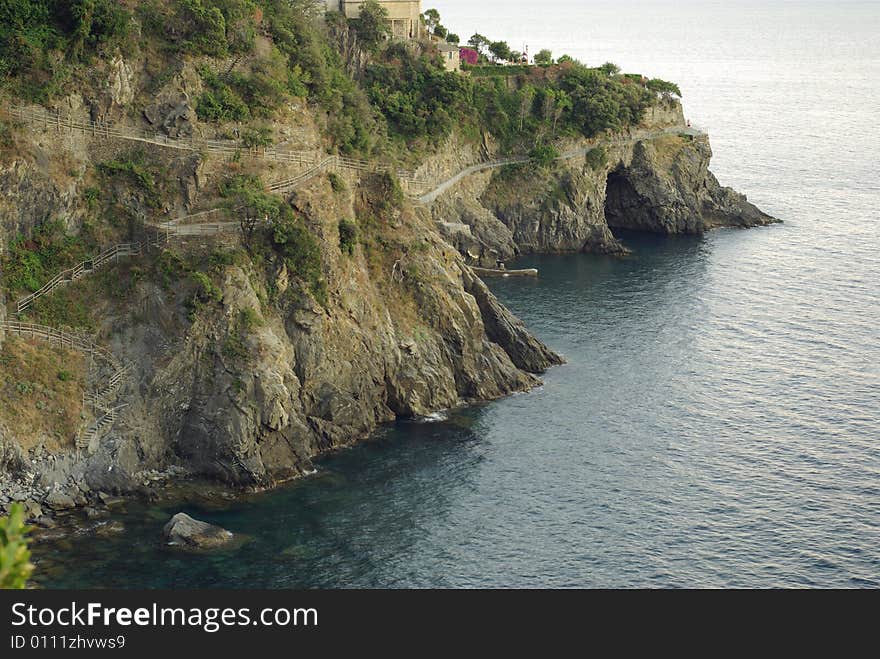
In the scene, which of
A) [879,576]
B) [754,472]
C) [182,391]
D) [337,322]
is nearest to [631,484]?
[754,472]

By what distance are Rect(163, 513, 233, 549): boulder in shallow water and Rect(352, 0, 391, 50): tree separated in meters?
92.2

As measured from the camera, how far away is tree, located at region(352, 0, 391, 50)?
157375 mm

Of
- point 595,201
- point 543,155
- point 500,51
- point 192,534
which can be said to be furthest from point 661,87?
point 192,534

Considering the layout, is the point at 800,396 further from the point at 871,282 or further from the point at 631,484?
the point at 871,282

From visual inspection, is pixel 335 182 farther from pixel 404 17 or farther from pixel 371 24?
pixel 404 17

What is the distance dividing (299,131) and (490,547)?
A: 45991 millimetres

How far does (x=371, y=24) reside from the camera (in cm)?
15775

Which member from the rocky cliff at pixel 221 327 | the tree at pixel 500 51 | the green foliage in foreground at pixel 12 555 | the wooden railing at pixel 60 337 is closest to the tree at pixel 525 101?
the tree at pixel 500 51

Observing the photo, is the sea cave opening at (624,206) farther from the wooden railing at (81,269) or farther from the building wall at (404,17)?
the wooden railing at (81,269)

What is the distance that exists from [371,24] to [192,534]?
94.3 m

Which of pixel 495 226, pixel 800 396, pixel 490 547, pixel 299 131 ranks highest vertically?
A: pixel 299 131

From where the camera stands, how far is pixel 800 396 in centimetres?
11144

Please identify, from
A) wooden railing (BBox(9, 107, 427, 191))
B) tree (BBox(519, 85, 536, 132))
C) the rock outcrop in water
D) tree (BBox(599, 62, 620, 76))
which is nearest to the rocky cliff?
the rock outcrop in water

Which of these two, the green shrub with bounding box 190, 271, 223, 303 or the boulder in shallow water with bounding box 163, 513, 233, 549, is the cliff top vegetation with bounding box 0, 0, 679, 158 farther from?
the boulder in shallow water with bounding box 163, 513, 233, 549
